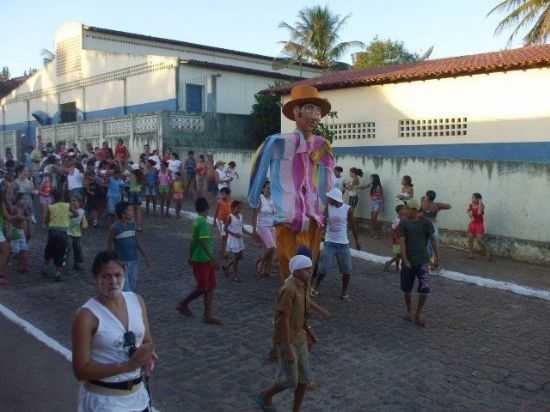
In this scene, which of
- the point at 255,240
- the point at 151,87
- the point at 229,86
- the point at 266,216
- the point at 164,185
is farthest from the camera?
the point at 229,86

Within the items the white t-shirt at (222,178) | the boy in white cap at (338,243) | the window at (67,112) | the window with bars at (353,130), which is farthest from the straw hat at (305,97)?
the window at (67,112)

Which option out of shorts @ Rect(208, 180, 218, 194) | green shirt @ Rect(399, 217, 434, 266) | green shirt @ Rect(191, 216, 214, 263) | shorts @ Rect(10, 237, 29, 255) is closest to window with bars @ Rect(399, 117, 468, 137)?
shorts @ Rect(208, 180, 218, 194)

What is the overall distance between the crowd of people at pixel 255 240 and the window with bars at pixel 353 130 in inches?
123

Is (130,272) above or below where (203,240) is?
below

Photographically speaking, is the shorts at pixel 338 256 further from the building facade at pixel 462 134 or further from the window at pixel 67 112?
the window at pixel 67 112

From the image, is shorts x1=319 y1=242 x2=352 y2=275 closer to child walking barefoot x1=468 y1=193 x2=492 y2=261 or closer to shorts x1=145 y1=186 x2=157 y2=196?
child walking barefoot x1=468 y1=193 x2=492 y2=261

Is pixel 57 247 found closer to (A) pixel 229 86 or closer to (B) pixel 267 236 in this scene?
(B) pixel 267 236

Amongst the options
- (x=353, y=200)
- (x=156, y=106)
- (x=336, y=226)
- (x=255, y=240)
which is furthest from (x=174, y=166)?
(x=336, y=226)

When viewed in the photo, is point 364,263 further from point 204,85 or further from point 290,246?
point 204,85

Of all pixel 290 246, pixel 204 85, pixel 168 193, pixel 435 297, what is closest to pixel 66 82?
pixel 204 85

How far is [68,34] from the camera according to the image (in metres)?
31.8

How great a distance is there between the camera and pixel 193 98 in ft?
82.5

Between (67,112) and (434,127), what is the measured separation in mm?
21793

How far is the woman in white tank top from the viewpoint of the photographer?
2990mm
